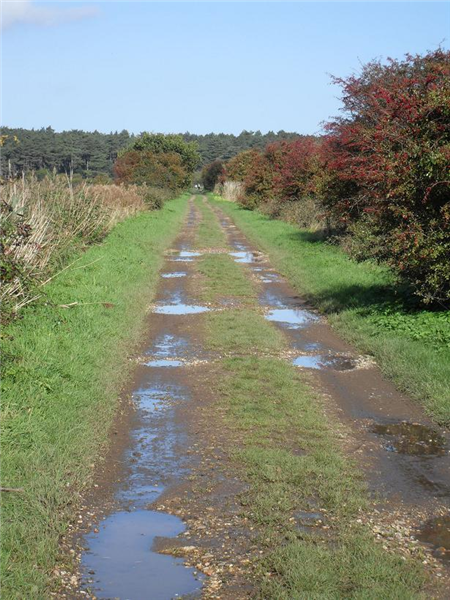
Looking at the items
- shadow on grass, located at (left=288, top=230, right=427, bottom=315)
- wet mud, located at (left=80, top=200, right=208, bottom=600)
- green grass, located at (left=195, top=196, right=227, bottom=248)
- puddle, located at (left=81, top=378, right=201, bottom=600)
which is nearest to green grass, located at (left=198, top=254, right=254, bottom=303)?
shadow on grass, located at (left=288, top=230, right=427, bottom=315)

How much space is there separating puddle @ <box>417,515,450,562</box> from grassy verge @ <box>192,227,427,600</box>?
29cm

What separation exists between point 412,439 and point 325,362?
3219 mm

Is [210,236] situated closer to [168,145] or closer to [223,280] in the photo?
[223,280]

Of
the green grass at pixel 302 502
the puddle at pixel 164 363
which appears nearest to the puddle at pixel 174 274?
the puddle at pixel 164 363

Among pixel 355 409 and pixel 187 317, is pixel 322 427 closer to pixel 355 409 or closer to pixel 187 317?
pixel 355 409

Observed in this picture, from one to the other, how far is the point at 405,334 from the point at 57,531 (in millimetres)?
7389

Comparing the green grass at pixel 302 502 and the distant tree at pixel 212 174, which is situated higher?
the distant tree at pixel 212 174

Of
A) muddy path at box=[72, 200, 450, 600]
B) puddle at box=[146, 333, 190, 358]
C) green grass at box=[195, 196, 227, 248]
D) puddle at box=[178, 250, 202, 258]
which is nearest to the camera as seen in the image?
muddy path at box=[72, 200, 450, 600]

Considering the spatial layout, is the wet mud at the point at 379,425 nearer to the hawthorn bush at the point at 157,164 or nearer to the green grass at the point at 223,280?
the green grass at the point at 223,280

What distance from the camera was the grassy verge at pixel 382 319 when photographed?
30.7ft

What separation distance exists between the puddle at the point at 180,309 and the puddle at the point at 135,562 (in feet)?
28.3

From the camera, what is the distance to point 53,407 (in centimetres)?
780

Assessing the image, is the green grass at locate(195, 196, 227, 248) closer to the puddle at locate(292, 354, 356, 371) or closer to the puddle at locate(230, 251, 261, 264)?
the puddle at locate(230, 251, 261, 264)

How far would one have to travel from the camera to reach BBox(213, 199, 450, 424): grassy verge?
934cm
